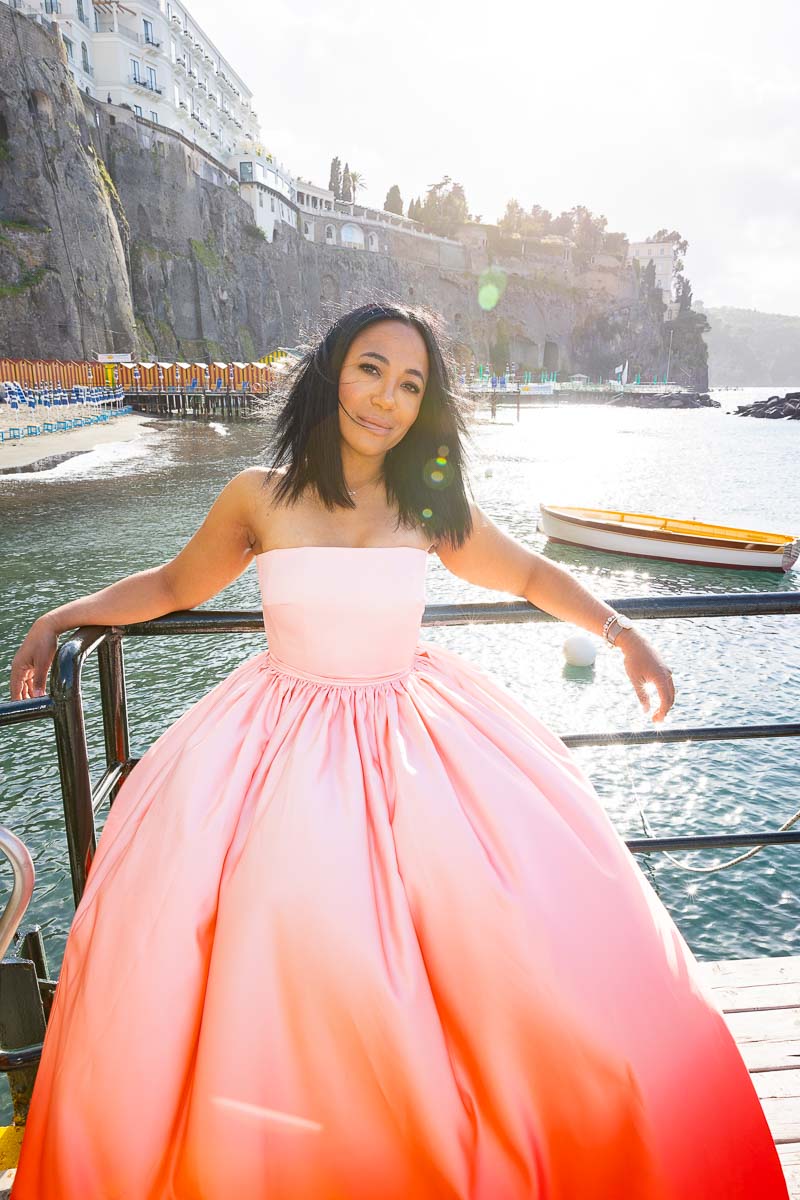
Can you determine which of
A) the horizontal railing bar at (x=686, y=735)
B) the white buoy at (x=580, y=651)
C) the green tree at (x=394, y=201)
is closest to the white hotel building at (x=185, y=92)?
the green tree at (x=394, y=201)

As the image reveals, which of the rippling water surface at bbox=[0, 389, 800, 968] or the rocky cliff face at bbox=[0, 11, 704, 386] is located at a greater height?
the rocky cliff face at bbox=[0, 11, 704, 386]

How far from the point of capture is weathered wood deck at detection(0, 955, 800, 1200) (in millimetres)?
1521

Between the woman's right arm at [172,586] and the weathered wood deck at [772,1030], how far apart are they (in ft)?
4.94

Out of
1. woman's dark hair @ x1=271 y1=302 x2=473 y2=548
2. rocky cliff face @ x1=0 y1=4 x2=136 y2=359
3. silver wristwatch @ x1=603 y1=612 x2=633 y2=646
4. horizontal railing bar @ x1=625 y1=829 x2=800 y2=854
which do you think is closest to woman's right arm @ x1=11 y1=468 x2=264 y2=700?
woman's dark hair @ x1=271 y1=302 x2=473 y2=548

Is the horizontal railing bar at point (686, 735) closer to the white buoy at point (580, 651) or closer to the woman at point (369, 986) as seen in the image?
the woman at point (369, 986)

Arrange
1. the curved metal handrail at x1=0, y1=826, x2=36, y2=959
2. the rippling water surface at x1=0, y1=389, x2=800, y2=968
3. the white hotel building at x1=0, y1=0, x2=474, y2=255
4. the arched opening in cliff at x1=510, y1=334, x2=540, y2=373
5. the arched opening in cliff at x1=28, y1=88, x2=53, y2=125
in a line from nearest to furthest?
the curved metal handrail at x1=0, y1=826, x2=36, y2=959, the rippling water surface at x1=0, y1=389, x2=800, y2=968, the arched opening in cliff at x1=28, y1=88, x2=53, y2=125, the white hotel building at x1=0, y1=0, x2=474, y2=255, the arched opening in cliff at x1=510, y1=334, x2=540, y2=373

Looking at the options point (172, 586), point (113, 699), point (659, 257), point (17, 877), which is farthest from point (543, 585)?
point (659, 257)

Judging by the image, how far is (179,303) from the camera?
48031 millimetres

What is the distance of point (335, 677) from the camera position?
1708 mm

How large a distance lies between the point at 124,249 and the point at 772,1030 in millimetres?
48719

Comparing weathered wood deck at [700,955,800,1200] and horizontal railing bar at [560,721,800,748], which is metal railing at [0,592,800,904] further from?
weathered wood deck at [700,955,800,1200]

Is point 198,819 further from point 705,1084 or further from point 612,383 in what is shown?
point 612,383

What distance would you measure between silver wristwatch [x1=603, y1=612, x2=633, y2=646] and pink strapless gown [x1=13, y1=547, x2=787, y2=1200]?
57 cm

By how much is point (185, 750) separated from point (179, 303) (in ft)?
171
